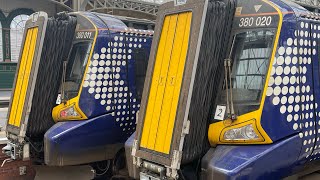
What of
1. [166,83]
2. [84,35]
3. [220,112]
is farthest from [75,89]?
[220,112]

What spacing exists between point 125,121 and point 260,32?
256 cm

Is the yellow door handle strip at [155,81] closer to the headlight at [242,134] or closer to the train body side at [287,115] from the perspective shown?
the train body side at [287,115]

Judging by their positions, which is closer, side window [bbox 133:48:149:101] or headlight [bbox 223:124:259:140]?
headlight [bbox 223:124:259:140]

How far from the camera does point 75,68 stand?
512 cm

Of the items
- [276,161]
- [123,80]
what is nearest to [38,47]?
[123,80]

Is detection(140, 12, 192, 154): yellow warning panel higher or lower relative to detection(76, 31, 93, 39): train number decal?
lower

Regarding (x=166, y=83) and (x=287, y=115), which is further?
(x=166, y=83)

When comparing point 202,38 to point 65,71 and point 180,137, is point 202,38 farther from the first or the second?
point 65,71

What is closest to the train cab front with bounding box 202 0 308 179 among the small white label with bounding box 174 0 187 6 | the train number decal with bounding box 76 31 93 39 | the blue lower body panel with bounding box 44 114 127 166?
the small white label with bounding box 174 0 187 6

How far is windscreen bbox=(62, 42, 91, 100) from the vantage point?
498cm

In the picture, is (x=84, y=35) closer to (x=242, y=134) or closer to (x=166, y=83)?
(x=166, y=83)

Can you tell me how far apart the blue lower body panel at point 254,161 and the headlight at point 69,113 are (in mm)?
2189

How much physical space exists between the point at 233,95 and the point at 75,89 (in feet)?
7.77

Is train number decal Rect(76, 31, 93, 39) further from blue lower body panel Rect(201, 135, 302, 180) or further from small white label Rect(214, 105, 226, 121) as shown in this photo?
blue lower body panel Rect(201, 135, 302, 180)
